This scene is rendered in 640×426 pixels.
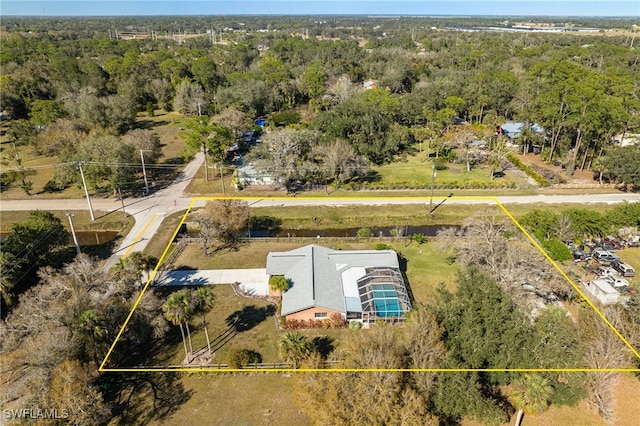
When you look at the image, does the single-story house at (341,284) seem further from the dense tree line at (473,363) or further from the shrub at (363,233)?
the shrub at (363,233)

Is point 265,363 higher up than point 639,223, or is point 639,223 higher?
point 639,223

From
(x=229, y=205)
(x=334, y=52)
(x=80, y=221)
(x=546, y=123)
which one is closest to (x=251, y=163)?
(x=229, y=205)

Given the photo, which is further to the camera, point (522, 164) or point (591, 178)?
point (522, 164)

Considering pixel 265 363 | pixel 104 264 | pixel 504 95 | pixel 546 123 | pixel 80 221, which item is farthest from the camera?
pixel 504 95

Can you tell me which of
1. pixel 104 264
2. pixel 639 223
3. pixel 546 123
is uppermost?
pixel 546 123

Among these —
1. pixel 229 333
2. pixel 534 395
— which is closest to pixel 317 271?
pixel 229 333

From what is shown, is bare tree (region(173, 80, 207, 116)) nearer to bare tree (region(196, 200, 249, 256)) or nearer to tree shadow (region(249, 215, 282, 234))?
tree shadow (region(249, 215, 282, 234))

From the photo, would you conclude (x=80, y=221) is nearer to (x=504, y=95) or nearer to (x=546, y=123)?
(x=546, y=123)

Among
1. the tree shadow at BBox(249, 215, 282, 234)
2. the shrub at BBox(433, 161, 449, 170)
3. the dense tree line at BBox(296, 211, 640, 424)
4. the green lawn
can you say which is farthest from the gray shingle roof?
the shrub at BBox(433, 161, 449, 170)
